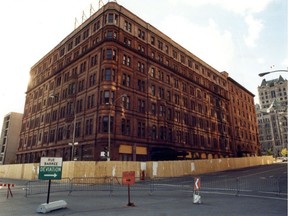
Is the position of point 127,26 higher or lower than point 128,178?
higher

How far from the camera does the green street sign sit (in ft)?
39.4

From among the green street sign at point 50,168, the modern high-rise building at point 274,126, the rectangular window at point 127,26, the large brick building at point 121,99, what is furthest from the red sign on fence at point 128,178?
the modern high-rise building at point 274,126

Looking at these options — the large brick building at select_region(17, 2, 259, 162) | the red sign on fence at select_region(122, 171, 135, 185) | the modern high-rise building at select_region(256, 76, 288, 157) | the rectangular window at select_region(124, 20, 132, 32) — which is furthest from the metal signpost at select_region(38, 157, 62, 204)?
the modern high-rise building at select_region(256, 76, 288, 157)

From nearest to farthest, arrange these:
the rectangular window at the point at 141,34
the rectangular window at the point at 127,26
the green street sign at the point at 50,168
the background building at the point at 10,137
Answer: the green street sign at the point at 50,168 → the rectangular window at the point at 127,26 → the rectangular window at the point at 141,34 → the background building at the point at 10,137

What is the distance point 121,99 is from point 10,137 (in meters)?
68.3

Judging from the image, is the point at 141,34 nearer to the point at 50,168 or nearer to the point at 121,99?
the point at 121,99

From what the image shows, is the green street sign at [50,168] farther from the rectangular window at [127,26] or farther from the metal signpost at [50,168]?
the rectangular window at [127,26]

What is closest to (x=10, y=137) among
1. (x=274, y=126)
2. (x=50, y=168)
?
(x=50, y=168)

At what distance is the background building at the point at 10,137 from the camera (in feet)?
284

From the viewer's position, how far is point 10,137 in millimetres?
88750

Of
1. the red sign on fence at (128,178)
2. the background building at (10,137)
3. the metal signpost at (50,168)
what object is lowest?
the red sign on fence at (128,178)

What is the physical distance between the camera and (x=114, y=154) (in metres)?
35.8

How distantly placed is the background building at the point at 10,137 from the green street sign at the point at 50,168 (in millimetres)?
84101

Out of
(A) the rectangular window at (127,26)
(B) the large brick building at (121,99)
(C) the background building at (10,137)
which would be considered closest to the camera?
(B) the large brick building at (121,99)
